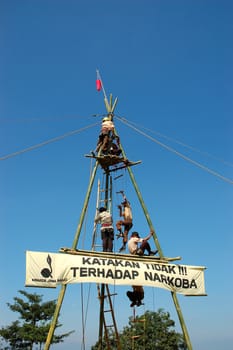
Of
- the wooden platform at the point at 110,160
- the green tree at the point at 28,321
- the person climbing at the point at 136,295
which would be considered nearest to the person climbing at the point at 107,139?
the wooden platform at the point at 110,160

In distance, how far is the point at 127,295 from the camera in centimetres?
1305

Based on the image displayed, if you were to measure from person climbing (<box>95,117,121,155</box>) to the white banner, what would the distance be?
333 centimetres

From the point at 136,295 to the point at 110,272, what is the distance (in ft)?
5.52

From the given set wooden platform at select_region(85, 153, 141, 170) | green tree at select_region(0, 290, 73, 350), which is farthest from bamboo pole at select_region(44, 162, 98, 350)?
green tree at select_region(0, 290, 73, 350)

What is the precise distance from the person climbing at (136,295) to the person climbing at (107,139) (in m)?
4.08

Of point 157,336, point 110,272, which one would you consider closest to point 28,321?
point 157,336

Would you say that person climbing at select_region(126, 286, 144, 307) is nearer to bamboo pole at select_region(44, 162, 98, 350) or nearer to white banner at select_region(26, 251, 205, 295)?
white banner at select_region(26, 251, 205, 295)

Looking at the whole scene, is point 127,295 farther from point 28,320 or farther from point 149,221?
point 28,320

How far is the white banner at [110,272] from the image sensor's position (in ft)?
36.0

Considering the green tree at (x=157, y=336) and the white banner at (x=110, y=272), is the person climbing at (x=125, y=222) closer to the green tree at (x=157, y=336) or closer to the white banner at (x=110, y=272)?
the white banner at (x=110, y=272)

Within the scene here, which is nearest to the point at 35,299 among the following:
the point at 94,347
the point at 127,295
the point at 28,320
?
the point at 28,320

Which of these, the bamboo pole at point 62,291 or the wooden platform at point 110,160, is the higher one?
the wooden platform at point 110,160

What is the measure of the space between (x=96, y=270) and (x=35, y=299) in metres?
25.5

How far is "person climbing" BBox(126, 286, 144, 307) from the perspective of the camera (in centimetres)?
1290
